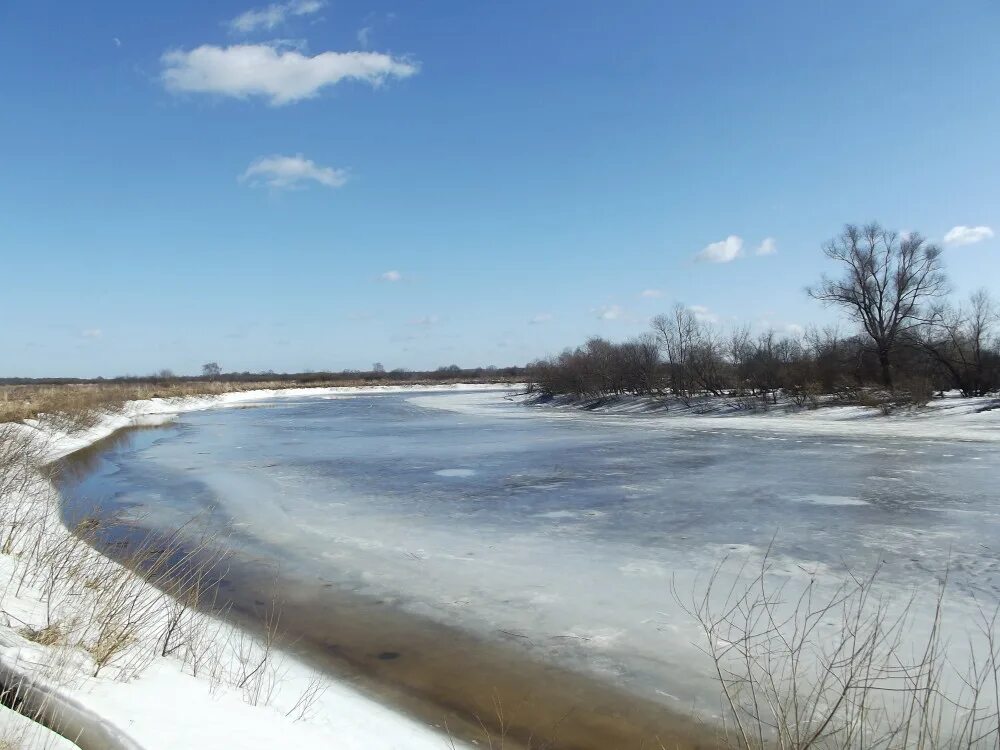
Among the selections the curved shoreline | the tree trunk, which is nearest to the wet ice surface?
the curved shoreline

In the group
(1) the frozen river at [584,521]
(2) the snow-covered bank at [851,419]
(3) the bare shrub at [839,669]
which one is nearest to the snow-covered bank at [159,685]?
(1) the frozen river at [584,521]

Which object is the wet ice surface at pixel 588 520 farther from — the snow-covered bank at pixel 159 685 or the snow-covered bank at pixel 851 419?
the snow-covered bank at pixel 851 419

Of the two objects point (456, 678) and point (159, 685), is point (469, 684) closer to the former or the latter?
point (456, 678)

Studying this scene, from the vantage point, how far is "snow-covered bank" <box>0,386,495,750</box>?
133 inches

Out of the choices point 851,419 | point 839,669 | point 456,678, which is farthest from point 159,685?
point 851,419

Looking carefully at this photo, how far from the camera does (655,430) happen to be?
26203 mm

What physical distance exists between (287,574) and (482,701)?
4.00 meters

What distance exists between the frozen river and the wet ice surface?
0.12 ft

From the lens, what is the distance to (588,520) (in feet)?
34.1

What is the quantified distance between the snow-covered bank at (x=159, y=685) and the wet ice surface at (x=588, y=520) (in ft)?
5.92

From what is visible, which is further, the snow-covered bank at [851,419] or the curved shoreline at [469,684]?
the snow-covered bank at [851,419]

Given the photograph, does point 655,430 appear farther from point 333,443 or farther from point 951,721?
point 951,721

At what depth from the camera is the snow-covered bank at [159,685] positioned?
3387 millimetres

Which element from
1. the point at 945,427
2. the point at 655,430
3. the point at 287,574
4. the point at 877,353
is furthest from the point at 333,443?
the point at 877,353
